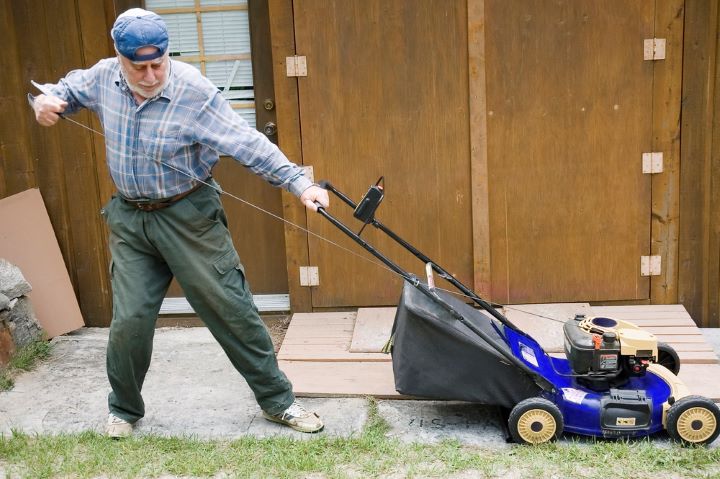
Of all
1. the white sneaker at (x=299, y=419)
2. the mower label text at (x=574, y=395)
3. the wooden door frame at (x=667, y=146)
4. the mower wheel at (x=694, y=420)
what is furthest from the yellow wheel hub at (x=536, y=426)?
the wooden door frame at (x=667, y=146)

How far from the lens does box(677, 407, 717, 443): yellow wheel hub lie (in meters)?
3.54

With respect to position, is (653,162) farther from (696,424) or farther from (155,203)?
(155,203)

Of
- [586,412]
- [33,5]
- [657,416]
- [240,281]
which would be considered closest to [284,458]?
[240,281]

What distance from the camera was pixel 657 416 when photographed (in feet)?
11.8

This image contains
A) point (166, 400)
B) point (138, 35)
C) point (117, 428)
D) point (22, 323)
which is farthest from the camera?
point (22, 323)

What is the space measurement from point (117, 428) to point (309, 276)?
172 cm

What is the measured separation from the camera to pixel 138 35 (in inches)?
129

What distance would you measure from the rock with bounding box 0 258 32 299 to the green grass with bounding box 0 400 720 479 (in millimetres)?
1190

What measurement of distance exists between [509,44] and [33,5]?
2.83 metres

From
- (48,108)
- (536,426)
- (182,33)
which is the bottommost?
(536,426)

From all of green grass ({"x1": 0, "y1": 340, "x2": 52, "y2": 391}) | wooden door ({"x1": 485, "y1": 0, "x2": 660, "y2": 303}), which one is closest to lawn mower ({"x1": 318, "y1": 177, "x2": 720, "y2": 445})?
wooden door ({"x1": 485, "y1": 0, "x2": 660, "y2": 303})

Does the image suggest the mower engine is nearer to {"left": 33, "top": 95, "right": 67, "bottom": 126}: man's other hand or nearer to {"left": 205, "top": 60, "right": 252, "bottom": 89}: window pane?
{"left": 33, "top": 95, "right": 67, "bottom": 126}: man's other hand

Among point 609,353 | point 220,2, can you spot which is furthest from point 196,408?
point 220,2

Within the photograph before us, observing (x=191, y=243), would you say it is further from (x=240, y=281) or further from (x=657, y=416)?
(x=657, y=416)
